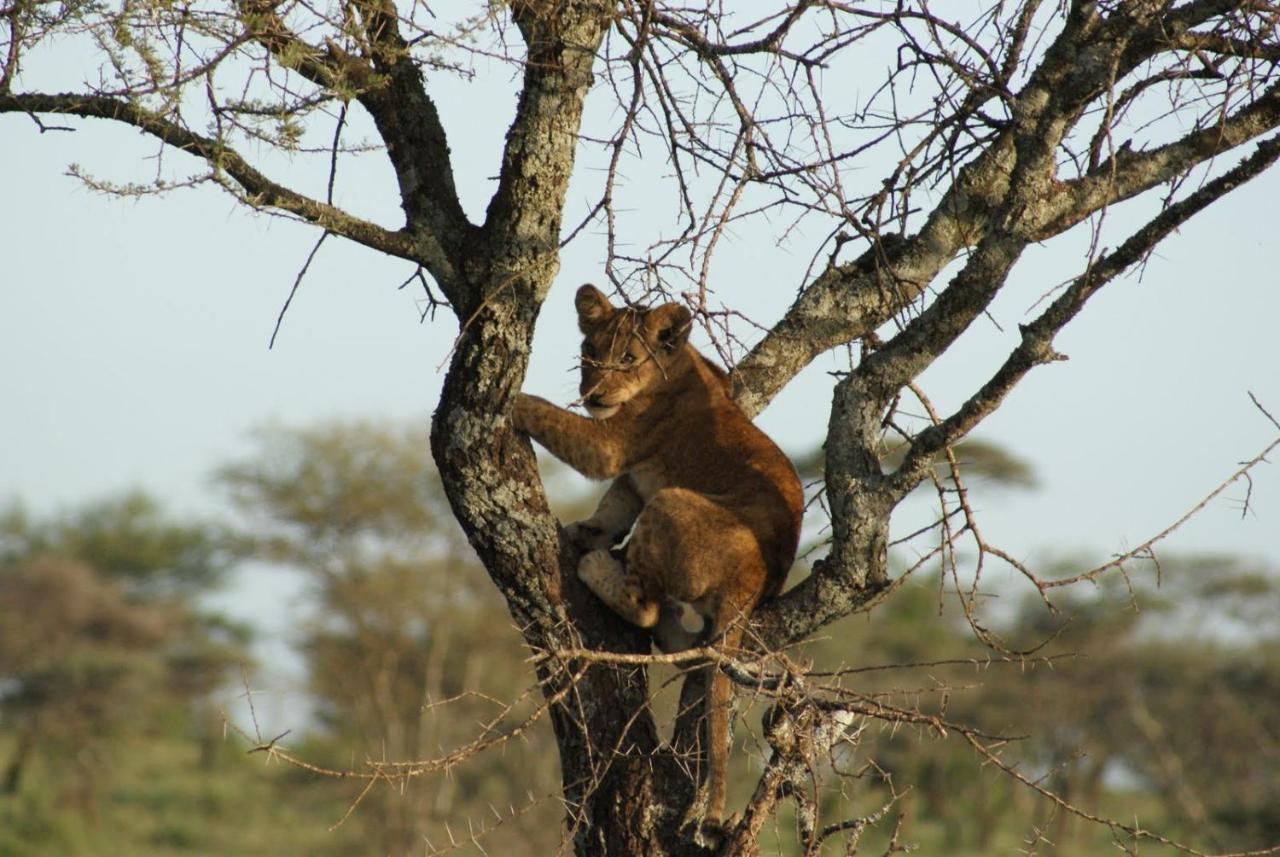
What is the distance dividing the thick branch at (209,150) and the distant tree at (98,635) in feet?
75.8

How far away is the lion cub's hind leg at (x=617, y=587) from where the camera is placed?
5.12 metres

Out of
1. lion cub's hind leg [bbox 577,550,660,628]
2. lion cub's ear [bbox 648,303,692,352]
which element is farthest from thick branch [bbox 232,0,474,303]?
lion cub's ear [bbox 648,303,692,352]

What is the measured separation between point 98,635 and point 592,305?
2814 cm

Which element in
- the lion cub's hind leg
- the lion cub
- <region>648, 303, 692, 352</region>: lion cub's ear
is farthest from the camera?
<region>648, 303, 692, 352</region>: lion cub's ear

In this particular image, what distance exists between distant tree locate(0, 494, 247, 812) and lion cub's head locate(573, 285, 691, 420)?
22097mm

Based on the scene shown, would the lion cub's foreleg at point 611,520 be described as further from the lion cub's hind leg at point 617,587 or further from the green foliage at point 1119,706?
the green foliage at point 1119,706

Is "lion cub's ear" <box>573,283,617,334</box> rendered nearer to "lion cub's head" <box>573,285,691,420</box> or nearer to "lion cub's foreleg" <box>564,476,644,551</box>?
"lion cub's head" <box>573,285,691,420</box>

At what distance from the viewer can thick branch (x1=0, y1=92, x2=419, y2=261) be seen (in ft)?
14.7

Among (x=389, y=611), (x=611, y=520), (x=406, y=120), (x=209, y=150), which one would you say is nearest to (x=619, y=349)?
(x=611, y=520)

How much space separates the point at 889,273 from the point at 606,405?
4.49ft

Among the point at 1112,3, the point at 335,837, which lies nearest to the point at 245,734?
the point at 1112,3

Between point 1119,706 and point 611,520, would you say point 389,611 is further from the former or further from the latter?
point 611,520

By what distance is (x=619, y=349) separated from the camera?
19.1 ft

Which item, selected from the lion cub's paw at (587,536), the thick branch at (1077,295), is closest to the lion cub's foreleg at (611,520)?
the lion cub's paw at (587,536)
